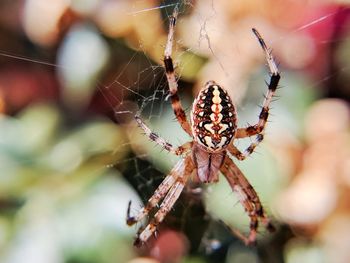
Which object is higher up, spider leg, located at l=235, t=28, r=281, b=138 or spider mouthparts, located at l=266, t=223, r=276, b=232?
spider leg, located at l=235, t=28, r=281, b=138

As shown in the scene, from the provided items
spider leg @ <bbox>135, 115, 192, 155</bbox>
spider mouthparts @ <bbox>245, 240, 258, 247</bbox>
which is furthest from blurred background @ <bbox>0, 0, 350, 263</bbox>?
spider leg @ <bbox>135, 115, 192, 155</bbox>

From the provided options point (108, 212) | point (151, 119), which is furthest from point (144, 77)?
point (108, 212)

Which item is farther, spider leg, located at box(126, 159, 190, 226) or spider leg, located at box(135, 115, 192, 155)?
spider leg, located at box(126, 159, 190, 226)

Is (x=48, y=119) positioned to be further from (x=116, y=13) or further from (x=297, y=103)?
(x=297, y=103)

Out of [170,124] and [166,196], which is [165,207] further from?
[170,124]

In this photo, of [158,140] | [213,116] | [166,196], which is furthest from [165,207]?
[213,116]

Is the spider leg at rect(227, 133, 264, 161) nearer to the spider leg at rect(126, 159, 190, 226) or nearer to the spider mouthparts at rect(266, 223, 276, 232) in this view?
the spider leg at rect(126, 159, 190, 226)
